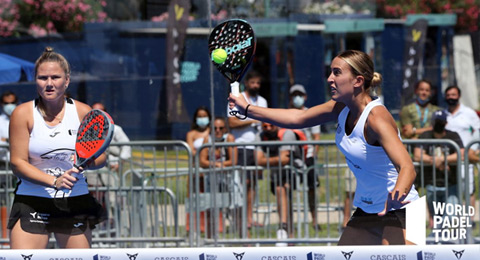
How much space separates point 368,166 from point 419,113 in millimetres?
5317

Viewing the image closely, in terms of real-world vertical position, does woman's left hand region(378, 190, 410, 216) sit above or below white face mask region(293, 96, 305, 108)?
below

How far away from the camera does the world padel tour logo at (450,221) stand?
759 centimetres

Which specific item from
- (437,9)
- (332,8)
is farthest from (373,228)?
(437,9)

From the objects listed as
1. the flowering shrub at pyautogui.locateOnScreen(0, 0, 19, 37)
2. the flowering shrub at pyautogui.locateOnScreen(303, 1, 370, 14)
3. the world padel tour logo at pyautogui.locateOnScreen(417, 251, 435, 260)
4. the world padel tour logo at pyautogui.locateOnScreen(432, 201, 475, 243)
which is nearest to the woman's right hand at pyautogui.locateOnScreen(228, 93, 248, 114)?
the world padel tour logo at pyautogui.locateOnScreen(417, 251, 435, 260)

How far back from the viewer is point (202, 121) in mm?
9523

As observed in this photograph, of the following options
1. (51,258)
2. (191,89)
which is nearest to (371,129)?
(51,258)

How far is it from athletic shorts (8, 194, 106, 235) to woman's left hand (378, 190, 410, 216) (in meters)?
1.79

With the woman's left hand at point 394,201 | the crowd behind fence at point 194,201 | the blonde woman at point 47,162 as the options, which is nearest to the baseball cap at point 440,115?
the crowd behind fence at point 194,201

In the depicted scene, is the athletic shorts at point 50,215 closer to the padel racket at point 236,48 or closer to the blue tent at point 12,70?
the padel racket at point 236,48

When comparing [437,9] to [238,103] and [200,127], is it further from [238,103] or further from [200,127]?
[238,103]

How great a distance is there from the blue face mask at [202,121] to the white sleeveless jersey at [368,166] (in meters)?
4.67

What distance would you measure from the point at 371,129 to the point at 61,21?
23.3 feet

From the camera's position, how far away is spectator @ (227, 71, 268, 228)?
8.40 meters

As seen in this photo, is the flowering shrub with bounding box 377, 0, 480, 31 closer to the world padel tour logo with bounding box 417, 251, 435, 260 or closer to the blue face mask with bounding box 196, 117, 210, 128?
the blue face mask with bounding box 196, 117, 210, 128
